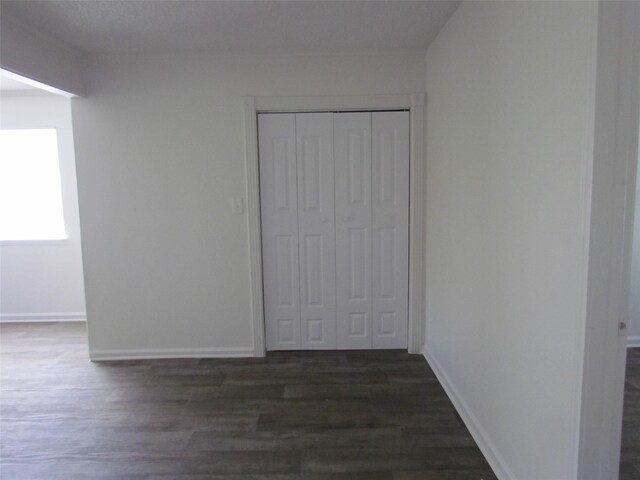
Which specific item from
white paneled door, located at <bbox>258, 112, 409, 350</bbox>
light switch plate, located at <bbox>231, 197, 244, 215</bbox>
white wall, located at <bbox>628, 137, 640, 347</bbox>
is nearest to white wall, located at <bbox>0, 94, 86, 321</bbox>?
light switch plate, located at <bbox>231, 197, 244, 215</bbox>

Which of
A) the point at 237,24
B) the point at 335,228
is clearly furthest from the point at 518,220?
the point at 237,24

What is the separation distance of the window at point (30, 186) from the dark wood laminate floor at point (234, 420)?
4.79 ft

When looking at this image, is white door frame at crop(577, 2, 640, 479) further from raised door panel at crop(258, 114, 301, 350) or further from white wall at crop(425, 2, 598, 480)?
raised door panel at crop(258, 114, 301, 350)

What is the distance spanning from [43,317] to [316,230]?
3.16m

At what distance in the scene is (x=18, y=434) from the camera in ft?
7.64

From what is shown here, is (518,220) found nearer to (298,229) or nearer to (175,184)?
(298,229)

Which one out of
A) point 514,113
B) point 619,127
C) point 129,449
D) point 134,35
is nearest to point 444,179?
point 514,113

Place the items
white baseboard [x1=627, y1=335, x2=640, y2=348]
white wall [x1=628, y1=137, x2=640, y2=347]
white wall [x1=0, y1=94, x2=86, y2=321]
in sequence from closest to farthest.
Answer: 1. white wall [x1=628, y1=137, x2=640, y2=347]
2. white baseboard [x1=627, y1=335, x2=640, y2=348]
3. white wall [x1=0, y1=94, x2=86, y2=321]

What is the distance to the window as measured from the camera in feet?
13.7

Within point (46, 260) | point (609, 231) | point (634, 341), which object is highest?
point (609, 231)

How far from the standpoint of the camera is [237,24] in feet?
8.24

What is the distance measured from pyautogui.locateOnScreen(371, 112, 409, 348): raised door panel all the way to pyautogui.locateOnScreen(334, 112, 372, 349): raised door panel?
6 cm

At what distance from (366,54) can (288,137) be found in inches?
32.8

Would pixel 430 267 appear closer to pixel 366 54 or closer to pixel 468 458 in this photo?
pixel 468 458
